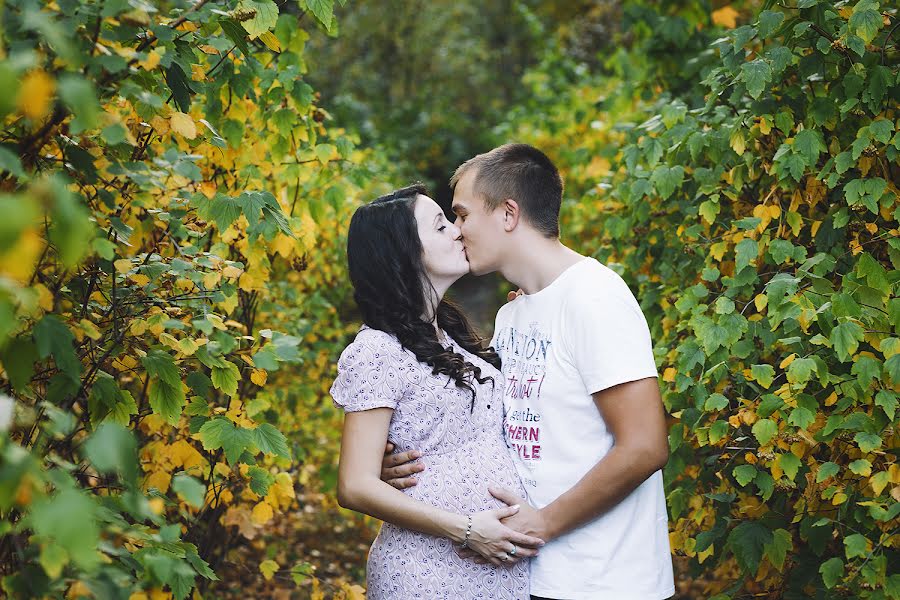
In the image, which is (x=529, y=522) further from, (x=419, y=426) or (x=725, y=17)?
(x=725, y=17)

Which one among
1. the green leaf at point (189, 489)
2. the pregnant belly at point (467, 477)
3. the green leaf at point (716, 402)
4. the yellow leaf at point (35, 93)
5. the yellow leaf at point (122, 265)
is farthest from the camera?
the green leaf at point (716, 402)

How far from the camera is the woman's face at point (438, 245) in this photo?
271 centimetres

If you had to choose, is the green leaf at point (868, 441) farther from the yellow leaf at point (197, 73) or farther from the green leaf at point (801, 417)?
the yellow leaf at point (197, 73)

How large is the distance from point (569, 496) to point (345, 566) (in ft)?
12.1

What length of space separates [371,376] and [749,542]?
132cm

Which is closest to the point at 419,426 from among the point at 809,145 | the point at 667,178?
the point at 667,178

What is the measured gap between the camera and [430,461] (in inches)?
98.6

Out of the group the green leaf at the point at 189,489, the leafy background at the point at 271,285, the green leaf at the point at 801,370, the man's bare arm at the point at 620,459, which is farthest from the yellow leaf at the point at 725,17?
the green leaf at the point at 189,489

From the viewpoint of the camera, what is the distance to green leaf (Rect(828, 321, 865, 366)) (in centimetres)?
230

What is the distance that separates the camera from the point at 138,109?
1.98 meters

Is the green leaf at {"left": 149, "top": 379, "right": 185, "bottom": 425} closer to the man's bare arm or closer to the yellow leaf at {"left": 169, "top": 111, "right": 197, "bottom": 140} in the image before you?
the yellow leaf at {"left": 169, "top": 111, "right": 197, "bottom": 140}

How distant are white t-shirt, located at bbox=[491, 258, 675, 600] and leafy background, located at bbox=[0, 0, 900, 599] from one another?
0.38 metres

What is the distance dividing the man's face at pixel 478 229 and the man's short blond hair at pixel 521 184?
0.02m

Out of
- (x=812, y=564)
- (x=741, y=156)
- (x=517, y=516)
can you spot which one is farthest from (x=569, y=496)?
(x=741, y=156)
